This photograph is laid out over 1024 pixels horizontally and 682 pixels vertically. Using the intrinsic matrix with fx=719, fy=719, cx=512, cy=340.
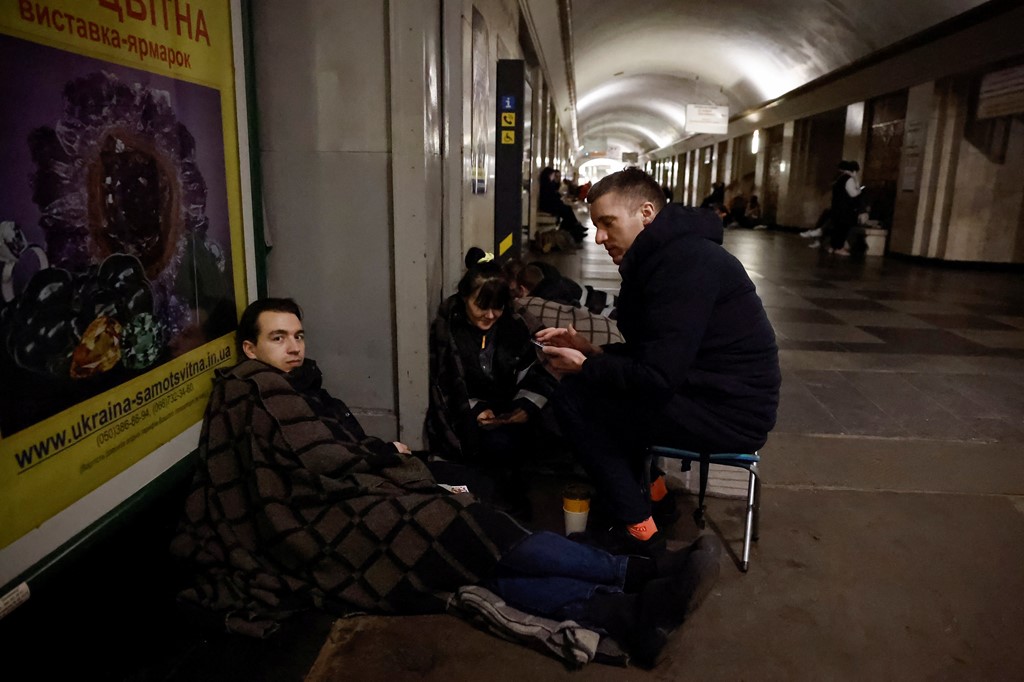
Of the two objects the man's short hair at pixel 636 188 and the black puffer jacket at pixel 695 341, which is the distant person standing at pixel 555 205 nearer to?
the man's short hair at pixel 636 188

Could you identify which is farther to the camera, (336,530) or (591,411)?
(591,411)

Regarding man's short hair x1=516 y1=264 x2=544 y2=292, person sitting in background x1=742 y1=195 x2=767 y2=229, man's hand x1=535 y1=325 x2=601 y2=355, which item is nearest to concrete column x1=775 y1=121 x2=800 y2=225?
person sitting in background x1=742 y1=195 x2=767 y2=229

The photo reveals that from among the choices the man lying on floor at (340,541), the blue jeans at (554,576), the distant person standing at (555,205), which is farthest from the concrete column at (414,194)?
the distant person standing at (555,205)

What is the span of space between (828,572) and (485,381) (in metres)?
1.66

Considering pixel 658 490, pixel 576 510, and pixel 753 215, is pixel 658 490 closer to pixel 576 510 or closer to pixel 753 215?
pixel 576 510

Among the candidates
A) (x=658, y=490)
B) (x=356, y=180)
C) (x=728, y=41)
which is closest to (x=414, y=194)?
(x=356, y=180)

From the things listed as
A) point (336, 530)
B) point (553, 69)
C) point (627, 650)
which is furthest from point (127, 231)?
point (553, 69)

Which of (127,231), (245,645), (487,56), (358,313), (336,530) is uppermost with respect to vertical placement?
(487,56)

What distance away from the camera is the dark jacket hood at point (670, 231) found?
2.46 metres

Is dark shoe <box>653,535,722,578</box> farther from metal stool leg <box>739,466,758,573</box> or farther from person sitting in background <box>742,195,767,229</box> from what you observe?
person sitting in background <box>742,195,767,229</box>

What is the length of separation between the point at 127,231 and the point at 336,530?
115cm

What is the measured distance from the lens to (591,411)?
2744 millimetres

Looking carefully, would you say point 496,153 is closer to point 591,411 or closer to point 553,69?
point 591,411

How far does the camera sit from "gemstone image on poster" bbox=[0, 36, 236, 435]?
184 centimetres
